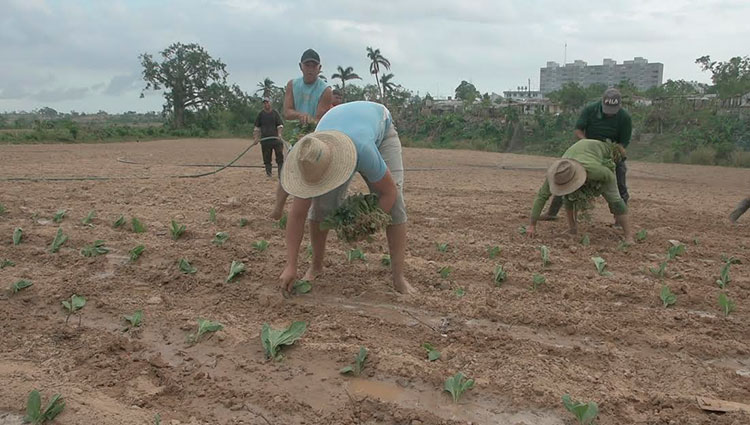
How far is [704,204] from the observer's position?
8477mm

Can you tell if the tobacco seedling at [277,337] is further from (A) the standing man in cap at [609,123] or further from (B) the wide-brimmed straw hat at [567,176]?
(A) the standing man in cap at [609,123]

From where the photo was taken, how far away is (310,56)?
5500 millimetres

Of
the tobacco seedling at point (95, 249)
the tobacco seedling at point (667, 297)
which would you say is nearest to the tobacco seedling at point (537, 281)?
the tobacco seedling at point (667, 297)

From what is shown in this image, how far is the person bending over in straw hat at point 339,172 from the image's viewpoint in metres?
3.39

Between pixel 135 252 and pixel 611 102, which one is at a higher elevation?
pixel 611 102

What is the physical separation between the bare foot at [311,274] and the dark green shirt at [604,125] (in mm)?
3699

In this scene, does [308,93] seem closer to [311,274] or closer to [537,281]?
[311,274]

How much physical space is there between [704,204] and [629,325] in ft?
19.2

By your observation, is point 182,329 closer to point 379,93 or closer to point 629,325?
point 629,325

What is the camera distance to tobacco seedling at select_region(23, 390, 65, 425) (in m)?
2.49

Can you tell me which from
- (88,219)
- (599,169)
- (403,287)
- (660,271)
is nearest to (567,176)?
(599,169)

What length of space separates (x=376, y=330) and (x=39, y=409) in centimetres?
176

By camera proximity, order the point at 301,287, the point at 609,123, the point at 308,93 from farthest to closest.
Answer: the point at 609,123
the point at 308,93
the point at 301,287

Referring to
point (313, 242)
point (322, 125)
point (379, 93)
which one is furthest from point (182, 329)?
point (379, 93)
